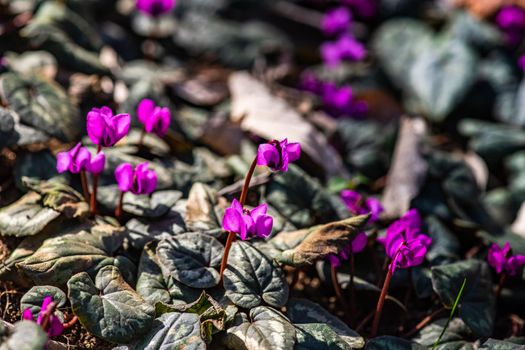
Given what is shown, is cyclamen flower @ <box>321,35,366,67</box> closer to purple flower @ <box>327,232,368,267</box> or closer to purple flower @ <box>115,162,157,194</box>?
purple flower @ <box>327,232,368,267</box>

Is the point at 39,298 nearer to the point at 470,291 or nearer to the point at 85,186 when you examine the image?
the point at 85,186

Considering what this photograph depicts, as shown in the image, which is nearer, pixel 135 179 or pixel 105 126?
pixel 105 126

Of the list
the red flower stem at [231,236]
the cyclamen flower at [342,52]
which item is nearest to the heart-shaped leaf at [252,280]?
the red flower stem at [231,236]

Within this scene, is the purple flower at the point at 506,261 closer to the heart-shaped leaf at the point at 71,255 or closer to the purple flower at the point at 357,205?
the purple flower at the point at 357,205

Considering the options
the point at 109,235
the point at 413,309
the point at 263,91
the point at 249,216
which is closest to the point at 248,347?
the point at 249,216

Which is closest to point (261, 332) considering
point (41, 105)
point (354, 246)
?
point (354, 246)

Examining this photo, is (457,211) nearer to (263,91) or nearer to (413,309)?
(413,309)

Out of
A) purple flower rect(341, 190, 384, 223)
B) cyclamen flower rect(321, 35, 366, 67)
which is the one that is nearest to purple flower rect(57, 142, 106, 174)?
purple flower rect(341, 190, 384, 223)
